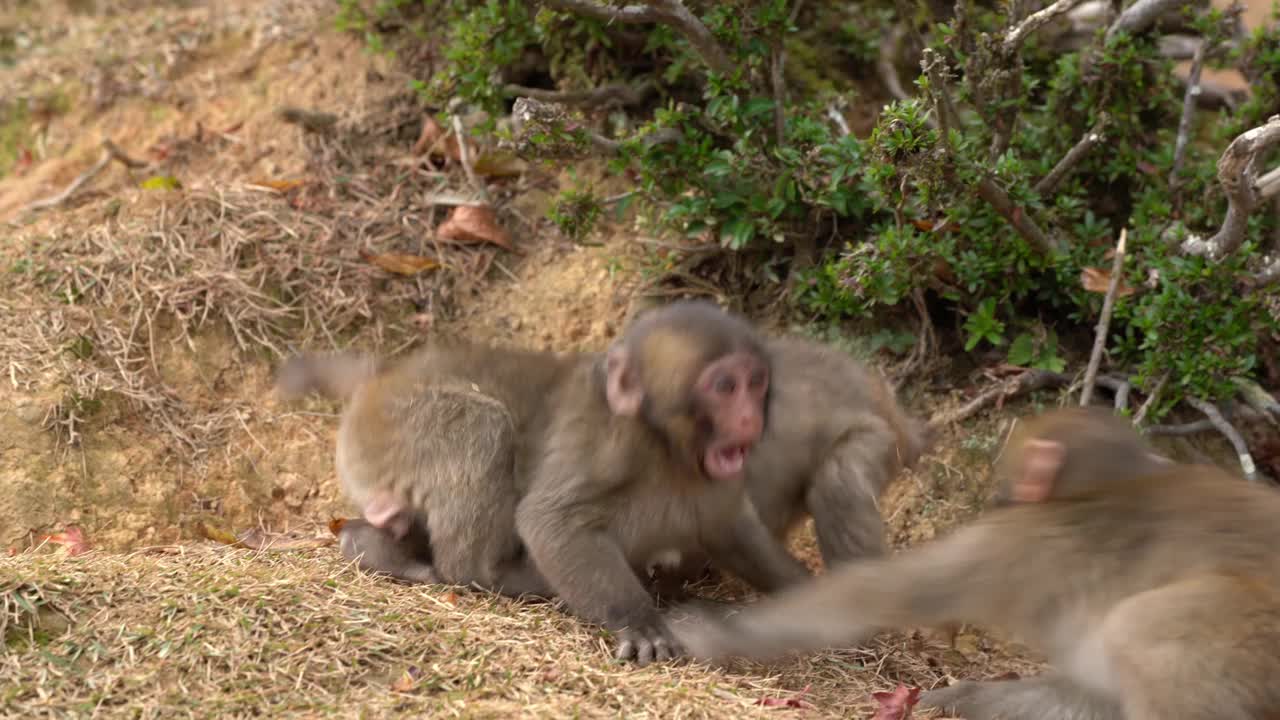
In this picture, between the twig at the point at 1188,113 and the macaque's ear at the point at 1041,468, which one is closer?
Answer: the macaque's ear at the point at 1041,468

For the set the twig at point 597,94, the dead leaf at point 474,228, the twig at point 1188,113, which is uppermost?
the twig at point 1188,113

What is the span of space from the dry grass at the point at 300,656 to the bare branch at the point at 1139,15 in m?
3.65

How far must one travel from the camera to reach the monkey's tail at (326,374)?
5.54 m

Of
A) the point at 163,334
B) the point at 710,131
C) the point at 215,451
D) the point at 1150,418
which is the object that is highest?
the point at 710,131

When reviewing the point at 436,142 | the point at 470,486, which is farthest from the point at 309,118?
the point at 470,486

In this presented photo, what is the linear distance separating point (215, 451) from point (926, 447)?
349cm

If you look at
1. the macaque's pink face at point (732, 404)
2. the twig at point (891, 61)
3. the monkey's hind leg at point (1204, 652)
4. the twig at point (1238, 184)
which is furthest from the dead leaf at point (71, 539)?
the twig at point (1238, 184)

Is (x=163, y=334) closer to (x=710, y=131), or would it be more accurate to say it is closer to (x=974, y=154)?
(x=710, y=131)

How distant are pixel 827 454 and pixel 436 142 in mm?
3625

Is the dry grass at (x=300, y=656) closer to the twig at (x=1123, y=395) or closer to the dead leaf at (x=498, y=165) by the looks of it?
the twig at (x=1123, y=395)

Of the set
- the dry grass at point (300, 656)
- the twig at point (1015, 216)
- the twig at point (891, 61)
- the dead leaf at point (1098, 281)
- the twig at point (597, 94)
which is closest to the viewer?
the dry grass at point (300, 656)

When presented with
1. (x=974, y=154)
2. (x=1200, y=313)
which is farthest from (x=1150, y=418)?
(x=974, y=154)

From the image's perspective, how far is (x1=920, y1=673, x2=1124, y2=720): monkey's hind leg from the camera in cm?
435

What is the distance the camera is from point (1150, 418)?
615 cm
